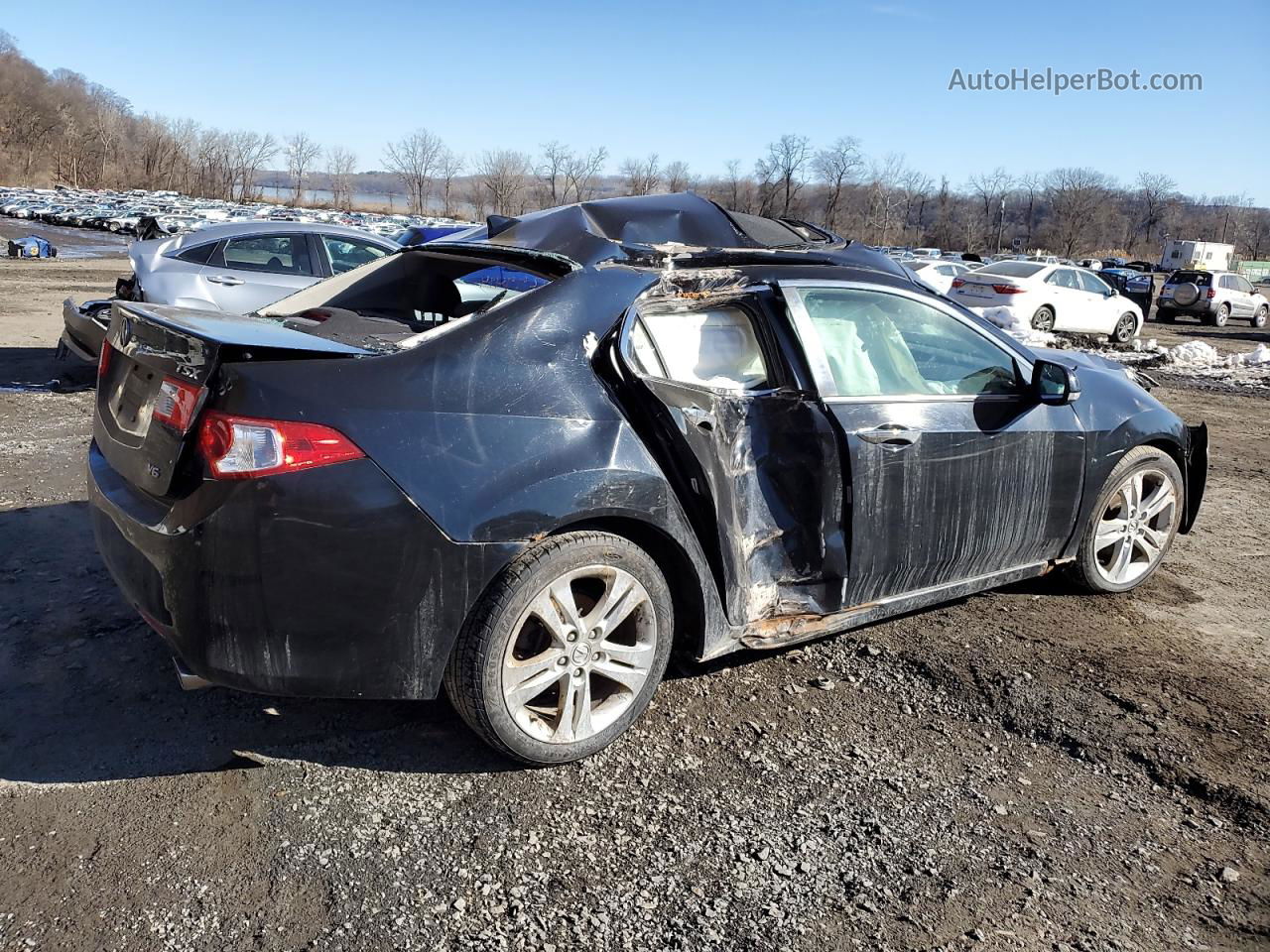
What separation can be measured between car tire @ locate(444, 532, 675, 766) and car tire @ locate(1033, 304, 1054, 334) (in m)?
18.5

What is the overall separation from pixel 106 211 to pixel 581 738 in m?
70.1

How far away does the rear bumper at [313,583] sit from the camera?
268 cm

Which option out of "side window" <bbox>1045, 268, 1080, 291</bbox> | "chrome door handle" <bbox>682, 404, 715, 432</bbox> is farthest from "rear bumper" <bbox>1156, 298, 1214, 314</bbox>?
"chrome door handle" <bbox>682, 404, 715, 432</bbox>

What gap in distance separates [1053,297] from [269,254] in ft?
51.4

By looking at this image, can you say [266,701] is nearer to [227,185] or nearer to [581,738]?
[581,738]

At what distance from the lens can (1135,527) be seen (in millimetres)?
4852

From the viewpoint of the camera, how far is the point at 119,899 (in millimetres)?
2469

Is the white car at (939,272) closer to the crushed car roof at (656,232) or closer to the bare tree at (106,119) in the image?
the crushed car roof at (656,232)

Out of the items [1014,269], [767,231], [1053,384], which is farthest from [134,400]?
[1014,269]

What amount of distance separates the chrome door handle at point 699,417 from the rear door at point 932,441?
0.49 m

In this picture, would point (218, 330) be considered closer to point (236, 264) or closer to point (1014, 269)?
point (236, 264)

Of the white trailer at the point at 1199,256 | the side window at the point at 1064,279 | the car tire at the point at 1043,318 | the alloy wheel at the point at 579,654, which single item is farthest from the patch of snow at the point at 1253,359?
the white trailer at the point at 1199,256

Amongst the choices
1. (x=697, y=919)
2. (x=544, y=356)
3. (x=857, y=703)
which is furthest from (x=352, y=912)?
(x=857, y=703)

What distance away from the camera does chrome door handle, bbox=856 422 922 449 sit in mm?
3629
